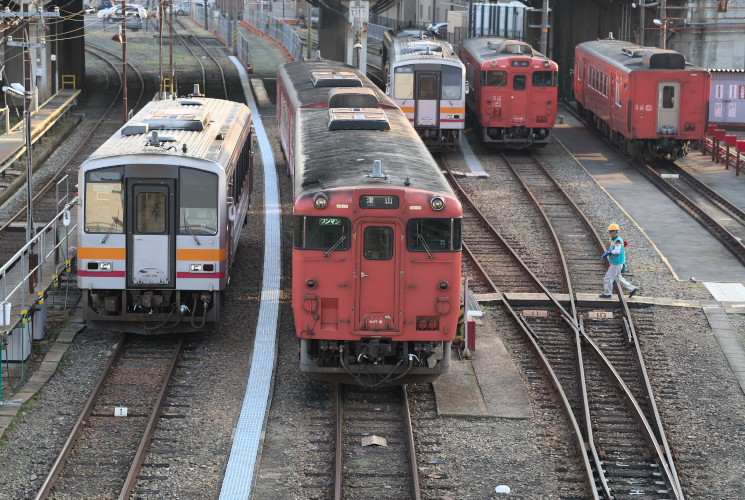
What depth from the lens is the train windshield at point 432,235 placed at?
14.6 meters

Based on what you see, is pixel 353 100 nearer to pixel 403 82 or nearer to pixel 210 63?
pixel 403 82

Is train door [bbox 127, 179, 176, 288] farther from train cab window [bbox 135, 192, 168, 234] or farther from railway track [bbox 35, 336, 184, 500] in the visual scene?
railway track [bbox 35, 336, 184, 500]

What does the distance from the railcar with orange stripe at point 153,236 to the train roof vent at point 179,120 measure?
174 centimetres

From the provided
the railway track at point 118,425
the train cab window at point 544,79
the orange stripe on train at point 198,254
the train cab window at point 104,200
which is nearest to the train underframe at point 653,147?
the train cab window at point 544,79

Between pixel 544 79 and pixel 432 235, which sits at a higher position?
pixel 544 79

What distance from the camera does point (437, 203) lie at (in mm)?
14508

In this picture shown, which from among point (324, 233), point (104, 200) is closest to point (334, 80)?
point (104, 200)

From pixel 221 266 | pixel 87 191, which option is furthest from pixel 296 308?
pixel 87 191

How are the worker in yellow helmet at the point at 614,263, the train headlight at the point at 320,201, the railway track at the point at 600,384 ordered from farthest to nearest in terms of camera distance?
the worker in yellow helmet at the point at 614,263 < the train headlight at the point at 320,201 < the railway track at the point at 600,384

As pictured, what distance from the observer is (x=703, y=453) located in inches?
559

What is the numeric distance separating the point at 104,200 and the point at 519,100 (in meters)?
19.9

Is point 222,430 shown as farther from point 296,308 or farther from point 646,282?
point 646,282

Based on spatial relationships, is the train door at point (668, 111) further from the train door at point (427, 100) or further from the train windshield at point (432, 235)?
the train windshield at point (432, 235)

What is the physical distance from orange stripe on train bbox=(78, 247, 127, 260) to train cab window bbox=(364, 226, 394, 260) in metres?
4.02
